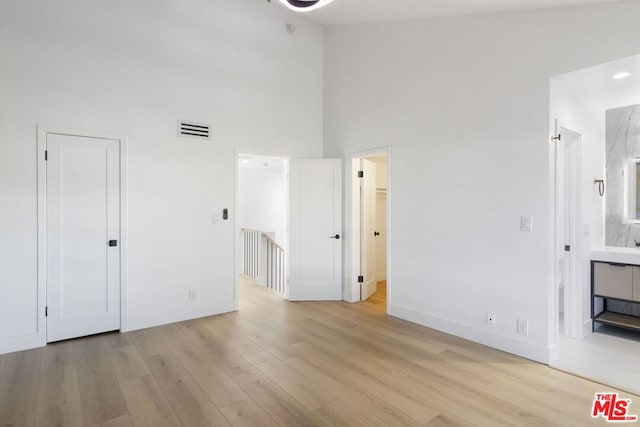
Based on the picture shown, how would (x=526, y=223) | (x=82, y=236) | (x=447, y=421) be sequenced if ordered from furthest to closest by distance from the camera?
(x=82, y=236)
(x=526, y=223)
(x=447, y=421)

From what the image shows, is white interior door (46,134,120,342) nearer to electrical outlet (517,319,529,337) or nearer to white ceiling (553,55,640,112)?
electrical outlet (517,319,529,337)

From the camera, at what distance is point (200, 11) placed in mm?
4266

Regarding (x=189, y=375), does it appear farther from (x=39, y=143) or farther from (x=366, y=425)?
(x=39, y=143)

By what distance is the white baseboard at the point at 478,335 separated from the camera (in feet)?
10.1

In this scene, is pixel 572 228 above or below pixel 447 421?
above

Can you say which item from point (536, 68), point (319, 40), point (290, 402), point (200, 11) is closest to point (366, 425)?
point (290, 402)

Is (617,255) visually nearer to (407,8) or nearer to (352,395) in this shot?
(352,395)

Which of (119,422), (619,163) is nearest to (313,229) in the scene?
(119,422)

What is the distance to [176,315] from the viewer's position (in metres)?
4.17

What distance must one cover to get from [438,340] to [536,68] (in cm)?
281

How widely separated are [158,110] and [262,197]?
241 inches

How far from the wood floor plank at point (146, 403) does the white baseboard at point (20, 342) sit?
1433 millimetres

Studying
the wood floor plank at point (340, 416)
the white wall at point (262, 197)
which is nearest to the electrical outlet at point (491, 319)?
the wood floor plank at point (340, 416)

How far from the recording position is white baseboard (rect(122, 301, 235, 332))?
390cm
